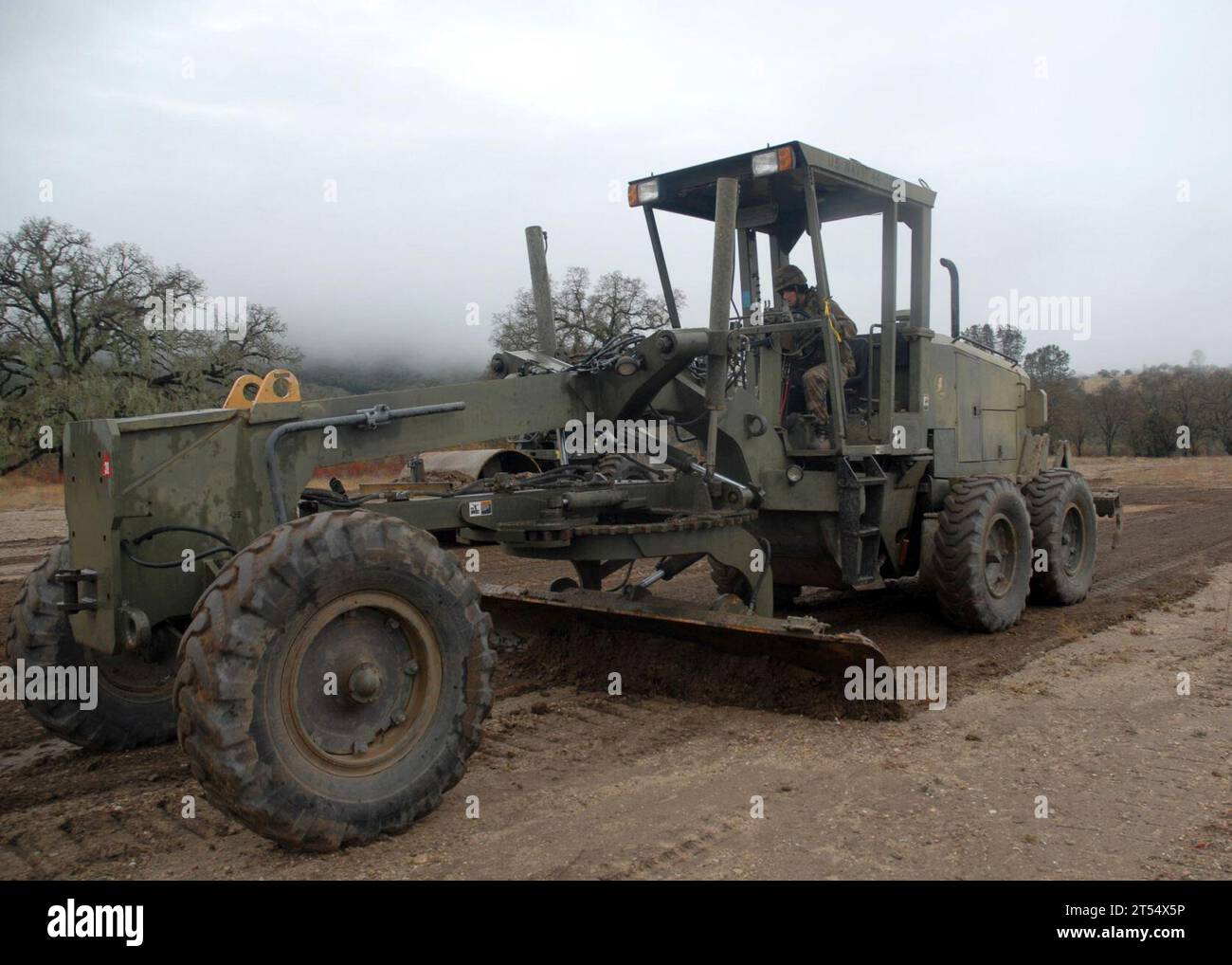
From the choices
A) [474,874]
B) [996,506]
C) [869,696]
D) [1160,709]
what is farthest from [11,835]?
[996,506]

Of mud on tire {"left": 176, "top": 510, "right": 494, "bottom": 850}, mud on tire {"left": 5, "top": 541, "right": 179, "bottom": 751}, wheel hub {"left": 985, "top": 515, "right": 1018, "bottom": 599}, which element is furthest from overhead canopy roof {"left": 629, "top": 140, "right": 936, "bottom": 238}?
mud on tire {"left": 5, "top": 541, "right": 179, "bottom": 751}

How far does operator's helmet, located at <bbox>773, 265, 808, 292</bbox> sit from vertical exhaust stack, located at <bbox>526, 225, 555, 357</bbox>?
1808 millimetres

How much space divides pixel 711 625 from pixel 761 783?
1.33 m

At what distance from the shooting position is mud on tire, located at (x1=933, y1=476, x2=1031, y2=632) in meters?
7.83

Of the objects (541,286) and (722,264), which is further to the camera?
(541,286)

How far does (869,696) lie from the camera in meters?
5.88

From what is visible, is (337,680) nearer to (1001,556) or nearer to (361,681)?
(361,681)

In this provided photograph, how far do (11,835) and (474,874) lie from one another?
2.13 meters

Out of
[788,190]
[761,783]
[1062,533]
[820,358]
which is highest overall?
[788,190]

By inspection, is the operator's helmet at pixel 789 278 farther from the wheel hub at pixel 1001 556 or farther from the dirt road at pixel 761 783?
the dirt road at pixel 761 783

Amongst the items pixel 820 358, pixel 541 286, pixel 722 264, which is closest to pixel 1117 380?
pixel 820 358

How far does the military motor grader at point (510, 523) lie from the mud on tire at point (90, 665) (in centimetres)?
1

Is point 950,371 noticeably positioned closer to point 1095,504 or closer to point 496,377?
point 1095,504

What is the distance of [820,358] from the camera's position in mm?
7660
